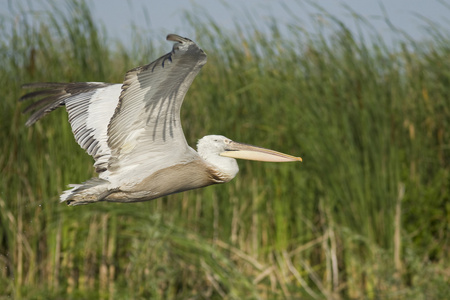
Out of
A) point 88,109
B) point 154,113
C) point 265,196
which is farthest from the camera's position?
point 265,196

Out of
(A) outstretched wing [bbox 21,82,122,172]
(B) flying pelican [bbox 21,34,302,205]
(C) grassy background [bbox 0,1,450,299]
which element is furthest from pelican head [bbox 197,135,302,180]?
(C) grassy background [bbox 0,1,450,299]

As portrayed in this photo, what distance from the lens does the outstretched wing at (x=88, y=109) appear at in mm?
2941

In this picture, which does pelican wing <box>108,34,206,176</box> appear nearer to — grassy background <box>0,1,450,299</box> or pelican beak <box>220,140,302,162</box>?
pelican beak <box>220,140,302,162</box>

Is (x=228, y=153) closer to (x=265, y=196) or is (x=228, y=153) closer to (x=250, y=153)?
(x=250, y=153)

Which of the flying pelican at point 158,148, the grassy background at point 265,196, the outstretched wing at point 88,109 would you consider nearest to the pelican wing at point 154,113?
the flying pelican at point 158,148

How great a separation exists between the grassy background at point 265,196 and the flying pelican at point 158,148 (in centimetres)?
226

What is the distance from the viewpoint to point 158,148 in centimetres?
240

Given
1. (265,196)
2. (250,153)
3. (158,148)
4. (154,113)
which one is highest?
(154,113)

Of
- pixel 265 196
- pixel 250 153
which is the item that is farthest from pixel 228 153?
pixel 265 196

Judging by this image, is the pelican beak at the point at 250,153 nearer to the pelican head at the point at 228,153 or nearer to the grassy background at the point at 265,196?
the pelican head at the point at 228,153

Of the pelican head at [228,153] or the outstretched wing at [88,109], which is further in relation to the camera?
the outstretched wing at [88,109]

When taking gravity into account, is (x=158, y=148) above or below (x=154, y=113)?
below

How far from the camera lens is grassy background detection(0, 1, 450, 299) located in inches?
193

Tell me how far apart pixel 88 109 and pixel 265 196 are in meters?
2.40
